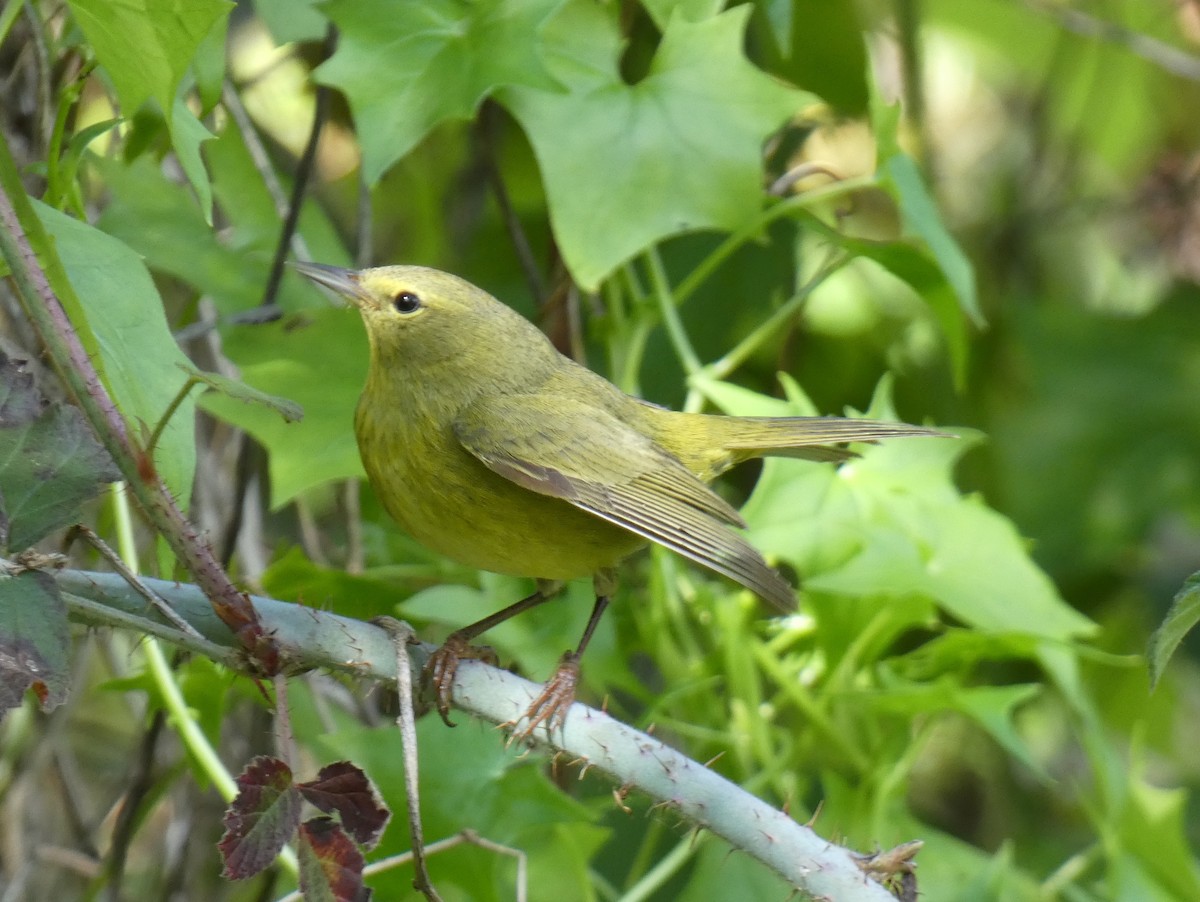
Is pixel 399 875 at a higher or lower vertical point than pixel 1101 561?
higher

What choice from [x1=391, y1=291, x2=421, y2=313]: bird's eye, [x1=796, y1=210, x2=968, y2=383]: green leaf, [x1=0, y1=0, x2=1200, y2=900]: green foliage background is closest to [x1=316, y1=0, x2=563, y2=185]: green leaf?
[x1=0, y1=0, x2=1200, y2=900]: green foliage background

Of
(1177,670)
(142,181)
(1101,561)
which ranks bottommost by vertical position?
(1177,670)

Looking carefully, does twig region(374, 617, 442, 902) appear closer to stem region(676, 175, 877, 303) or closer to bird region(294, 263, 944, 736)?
bird region(294, 263, 944, 736)

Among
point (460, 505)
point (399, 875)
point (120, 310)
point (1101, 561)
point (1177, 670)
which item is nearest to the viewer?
point (120, 310)

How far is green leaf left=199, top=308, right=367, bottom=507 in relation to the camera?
235 centimetres

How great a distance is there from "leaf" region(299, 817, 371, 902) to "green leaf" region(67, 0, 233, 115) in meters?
0.84

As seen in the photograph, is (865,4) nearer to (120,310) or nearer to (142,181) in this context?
(142,181)

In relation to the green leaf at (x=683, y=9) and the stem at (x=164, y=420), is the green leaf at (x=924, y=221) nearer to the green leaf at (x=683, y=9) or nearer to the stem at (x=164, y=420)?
the green leaf at (x=683, y=9)

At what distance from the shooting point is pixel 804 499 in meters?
2.53

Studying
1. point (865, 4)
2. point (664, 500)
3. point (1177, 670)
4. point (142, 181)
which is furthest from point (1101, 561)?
point (142, 181)

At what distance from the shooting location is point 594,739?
1542 mm

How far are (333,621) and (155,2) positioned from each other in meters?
0.72

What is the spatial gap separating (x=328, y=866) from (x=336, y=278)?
1.34 m

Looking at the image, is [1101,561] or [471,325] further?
[1101,561]
